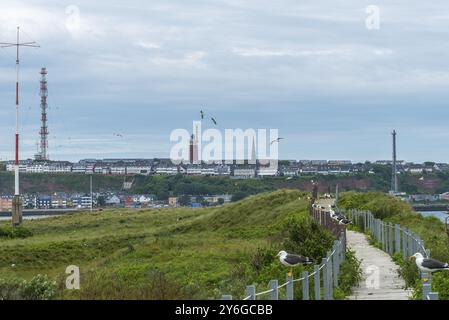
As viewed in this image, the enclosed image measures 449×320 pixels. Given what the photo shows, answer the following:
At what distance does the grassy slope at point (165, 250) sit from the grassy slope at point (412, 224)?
254 cm

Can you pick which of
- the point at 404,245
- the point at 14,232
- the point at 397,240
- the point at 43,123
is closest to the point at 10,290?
the point at 404,245

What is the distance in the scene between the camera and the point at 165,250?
3375 centimetres

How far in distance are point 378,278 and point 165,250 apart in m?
13.3

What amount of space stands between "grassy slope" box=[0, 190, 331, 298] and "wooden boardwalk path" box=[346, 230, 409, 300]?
143 centimetres

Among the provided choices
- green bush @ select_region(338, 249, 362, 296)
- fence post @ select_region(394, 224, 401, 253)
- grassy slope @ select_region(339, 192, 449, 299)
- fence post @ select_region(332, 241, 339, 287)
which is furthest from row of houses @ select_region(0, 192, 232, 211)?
fence post @ select_region(332, 241, 339, 287)

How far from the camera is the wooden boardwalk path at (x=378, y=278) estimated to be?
18375 mm

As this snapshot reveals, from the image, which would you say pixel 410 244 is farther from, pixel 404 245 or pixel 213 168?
pixel 213 168

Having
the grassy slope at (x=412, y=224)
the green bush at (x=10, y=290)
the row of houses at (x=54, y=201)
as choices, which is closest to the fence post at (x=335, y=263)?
the grassy slope at (x=412, y=224)

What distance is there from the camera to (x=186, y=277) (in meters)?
25.2

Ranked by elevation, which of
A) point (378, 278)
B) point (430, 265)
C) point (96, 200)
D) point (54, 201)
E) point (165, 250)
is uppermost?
point (430, 265)

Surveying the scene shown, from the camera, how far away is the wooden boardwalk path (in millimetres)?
18375

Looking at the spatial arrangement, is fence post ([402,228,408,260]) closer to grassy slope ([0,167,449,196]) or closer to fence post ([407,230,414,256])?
fence post ([407,230,414,256])
